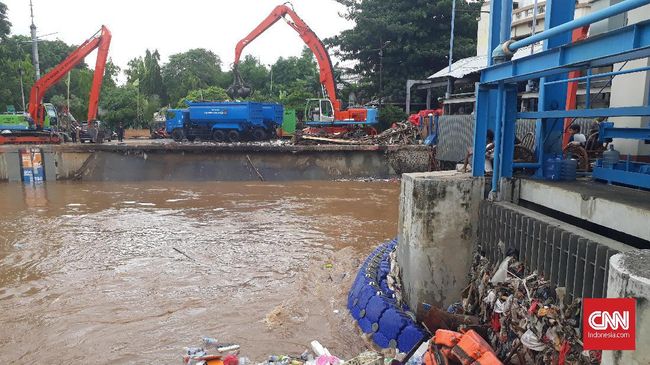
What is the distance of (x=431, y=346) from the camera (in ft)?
12.9

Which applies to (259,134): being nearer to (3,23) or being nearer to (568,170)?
(568,170)

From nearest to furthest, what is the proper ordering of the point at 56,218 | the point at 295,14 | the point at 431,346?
the point at 431,346 → the point at 56,218 → the point at 295,14

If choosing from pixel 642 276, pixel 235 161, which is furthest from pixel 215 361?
pixel 235 161

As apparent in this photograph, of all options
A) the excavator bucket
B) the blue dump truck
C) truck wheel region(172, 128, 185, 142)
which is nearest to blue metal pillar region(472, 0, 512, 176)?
the blue dump truck

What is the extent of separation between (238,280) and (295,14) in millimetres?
17457

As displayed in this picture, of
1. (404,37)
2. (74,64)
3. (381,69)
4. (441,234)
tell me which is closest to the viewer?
(441,234)

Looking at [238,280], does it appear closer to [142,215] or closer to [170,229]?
[170,229]

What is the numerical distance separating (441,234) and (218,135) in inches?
726

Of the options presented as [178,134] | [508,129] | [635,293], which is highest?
[508,129]

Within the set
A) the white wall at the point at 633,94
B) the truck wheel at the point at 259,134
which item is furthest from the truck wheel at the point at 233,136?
the white wall at the point at 633,94

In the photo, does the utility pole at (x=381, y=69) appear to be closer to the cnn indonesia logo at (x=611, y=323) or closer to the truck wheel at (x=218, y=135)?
the truck wheel at (x=218, y=135)

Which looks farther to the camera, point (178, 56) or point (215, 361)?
point (178, 56)

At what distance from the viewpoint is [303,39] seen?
2255 cm

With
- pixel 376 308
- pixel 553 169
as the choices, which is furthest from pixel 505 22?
pixel 376 308
